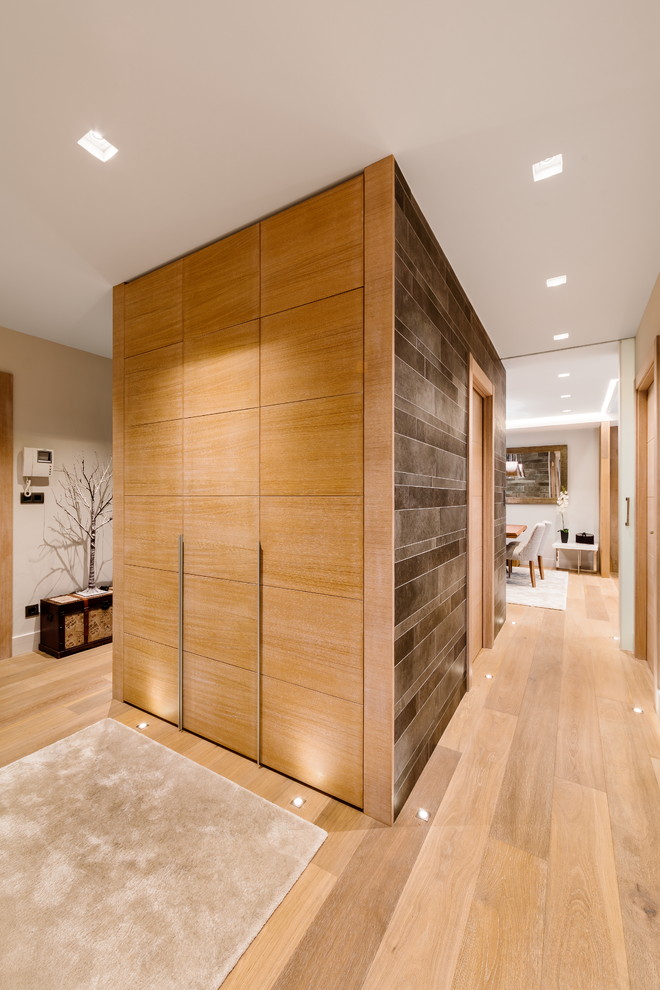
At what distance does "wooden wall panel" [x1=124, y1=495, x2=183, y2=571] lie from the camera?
8.11 feet

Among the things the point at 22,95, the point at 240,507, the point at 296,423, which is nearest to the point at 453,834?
the point at 240,507

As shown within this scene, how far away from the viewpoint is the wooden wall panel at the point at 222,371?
2.10 metres

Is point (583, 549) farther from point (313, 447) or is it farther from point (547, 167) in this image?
point (313, 447)

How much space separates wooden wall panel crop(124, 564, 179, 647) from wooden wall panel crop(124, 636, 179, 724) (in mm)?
58

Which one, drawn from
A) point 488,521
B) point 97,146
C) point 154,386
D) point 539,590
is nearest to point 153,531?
point 154,386

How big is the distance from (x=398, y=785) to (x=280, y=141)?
261 centimetres

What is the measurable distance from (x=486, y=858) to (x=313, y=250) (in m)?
2.52

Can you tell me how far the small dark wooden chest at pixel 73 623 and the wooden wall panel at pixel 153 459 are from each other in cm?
154

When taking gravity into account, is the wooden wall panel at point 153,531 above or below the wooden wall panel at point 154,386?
below

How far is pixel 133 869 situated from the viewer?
152cm

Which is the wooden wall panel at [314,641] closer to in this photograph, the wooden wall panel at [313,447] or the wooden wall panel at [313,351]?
the wooden wall panel at [313,447]

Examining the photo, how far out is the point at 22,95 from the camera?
4.83ft

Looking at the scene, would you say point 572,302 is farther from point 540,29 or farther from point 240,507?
point 240,507

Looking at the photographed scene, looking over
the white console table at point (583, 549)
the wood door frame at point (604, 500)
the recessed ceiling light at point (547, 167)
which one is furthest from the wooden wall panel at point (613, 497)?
the recessed ceiling light at point (547, 167)
